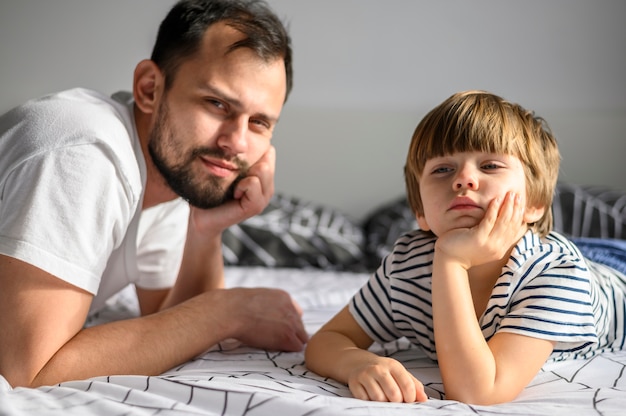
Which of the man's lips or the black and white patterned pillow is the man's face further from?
the black and white patterned pillow

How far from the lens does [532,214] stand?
1104mm

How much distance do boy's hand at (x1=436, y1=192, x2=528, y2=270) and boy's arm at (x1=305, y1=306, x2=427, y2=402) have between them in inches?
7.4

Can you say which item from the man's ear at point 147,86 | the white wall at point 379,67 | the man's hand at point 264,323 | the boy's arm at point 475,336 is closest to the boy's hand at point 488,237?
the boy's arm at point 475,336

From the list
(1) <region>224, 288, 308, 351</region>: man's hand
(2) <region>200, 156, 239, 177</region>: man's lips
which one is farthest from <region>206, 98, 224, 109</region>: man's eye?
(1) <region>224, 288, 308, 351</region>: man's hand

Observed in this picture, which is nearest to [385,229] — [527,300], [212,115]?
[212,115]

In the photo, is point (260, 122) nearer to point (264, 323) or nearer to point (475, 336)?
point (264, 323)

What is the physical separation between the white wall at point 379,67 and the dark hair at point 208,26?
1400mm

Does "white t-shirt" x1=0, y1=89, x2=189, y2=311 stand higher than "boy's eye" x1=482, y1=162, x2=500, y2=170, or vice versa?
"boy's eye" x1=482, y1=162, x2=500, y2=170

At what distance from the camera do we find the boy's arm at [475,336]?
3.02 ft

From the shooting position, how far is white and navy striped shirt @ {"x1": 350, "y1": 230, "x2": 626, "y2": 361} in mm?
989

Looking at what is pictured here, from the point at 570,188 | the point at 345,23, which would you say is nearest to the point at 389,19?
the point at 345,23

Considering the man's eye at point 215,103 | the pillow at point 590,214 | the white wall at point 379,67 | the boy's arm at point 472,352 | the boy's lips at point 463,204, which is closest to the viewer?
the boy's arm at point 472,352

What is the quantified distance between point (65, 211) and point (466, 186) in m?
0.65

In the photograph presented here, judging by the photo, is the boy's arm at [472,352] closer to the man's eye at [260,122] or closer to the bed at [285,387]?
the bed at [285,387]
